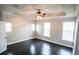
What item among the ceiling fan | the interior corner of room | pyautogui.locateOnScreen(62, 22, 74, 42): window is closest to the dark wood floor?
the interior corner of room

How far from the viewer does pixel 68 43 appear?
4.21 feet

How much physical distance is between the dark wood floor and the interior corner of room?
51 millimetres

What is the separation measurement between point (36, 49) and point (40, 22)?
18.3 inches

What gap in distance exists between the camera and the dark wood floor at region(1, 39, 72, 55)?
1299 mm

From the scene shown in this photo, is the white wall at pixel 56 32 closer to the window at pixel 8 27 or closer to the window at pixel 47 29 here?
the window at pixel 47 29

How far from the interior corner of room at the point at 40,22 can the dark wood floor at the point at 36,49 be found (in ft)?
0.17

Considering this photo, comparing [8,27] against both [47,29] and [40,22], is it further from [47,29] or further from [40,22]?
[47,29]

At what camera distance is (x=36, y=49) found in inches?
52.9

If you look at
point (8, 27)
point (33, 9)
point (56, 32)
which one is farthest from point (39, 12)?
point (8, 27)
